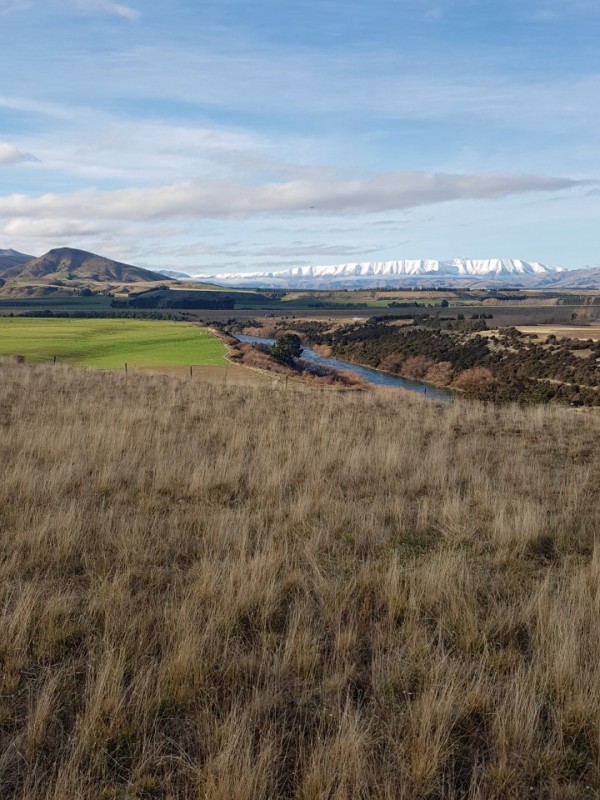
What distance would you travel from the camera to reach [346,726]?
9.07 ft

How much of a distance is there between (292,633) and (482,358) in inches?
2068

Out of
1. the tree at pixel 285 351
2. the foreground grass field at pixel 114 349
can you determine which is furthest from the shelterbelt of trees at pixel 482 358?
the foreground grass field at pixel 114 349

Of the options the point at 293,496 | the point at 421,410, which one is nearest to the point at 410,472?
the point at 293,496

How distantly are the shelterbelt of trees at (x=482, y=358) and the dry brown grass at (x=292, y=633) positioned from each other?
24769 mm

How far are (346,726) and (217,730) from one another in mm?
648

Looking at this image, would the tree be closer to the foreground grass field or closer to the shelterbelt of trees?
the foreground grass field

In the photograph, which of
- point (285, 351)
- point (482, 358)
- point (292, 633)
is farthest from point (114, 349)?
point (292, 633)

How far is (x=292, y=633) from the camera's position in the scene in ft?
11.7

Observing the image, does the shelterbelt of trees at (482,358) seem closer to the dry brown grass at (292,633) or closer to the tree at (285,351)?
the tree at (285,351)

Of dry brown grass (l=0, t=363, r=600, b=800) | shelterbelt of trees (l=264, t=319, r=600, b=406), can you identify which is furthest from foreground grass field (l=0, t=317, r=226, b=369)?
dry brown grass (l=0, t=363, r=600, b=800)

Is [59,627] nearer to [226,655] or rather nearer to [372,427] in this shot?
[226,655]

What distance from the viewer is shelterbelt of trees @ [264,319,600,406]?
36875mm

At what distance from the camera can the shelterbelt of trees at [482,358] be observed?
36875mm

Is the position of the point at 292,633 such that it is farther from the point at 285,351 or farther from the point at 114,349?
the point at 114,349
